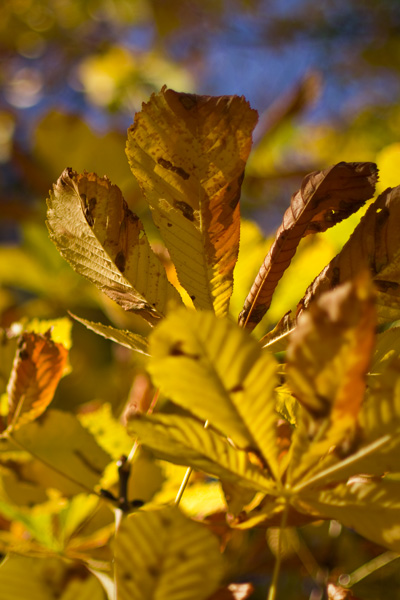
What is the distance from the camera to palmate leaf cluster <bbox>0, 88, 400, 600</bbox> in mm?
211

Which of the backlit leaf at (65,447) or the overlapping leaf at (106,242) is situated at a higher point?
the overlapping leaf at (106,242)

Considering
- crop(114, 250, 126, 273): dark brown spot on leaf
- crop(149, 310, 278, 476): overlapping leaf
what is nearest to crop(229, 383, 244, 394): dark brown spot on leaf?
crop(149, 310, 278, 476): overlapping leaf

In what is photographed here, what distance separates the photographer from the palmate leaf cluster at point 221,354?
211 mm

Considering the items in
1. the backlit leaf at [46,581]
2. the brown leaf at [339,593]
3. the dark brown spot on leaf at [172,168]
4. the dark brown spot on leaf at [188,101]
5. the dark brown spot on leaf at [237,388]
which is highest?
the dark brown spot on leaf at [188,101]

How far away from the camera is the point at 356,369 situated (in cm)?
20

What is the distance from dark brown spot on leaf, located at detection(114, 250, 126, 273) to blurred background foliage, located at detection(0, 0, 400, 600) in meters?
0.21

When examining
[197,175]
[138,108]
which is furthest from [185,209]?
[138,108]

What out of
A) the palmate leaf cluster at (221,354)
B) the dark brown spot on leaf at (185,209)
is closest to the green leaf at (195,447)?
the palmate leaf cluster at (221,354)

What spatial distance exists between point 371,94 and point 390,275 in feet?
8.84

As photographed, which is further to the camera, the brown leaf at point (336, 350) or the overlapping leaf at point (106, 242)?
the overlapping leaf at point (106, 242)

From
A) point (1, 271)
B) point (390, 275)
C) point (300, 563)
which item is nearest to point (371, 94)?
point (1, 271)

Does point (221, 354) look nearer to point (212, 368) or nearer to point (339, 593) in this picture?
point (212, 368)

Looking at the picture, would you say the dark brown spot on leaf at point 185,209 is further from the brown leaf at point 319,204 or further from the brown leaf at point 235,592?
the brown leaf at point 235,592

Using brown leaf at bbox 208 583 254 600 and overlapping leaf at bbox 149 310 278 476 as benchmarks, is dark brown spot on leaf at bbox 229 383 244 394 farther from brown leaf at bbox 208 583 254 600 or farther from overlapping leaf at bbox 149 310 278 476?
brown leaf at bbox 208 583 254 600
